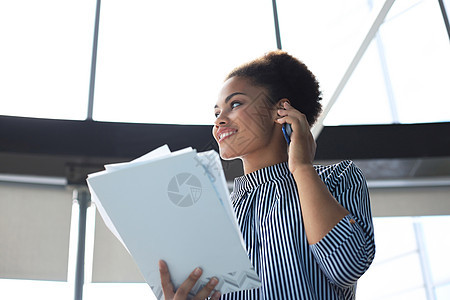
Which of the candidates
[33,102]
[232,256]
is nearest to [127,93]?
[33,102]

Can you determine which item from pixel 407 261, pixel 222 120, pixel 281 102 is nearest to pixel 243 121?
pixel 222 120

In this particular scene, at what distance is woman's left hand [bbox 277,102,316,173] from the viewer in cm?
119

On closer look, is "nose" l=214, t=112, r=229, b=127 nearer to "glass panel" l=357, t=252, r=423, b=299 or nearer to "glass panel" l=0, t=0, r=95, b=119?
"glass panel" l=0, t=0, r=95, b=119

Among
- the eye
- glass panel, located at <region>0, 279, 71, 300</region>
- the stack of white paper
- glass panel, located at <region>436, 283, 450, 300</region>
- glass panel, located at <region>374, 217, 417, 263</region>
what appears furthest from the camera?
glass panel, located at <region>436, 283, 450, 300</region>

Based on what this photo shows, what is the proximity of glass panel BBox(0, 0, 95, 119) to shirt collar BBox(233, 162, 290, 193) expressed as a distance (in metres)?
2.66

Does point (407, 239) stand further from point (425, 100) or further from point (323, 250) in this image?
point (323, 250)

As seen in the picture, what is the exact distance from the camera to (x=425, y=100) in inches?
165

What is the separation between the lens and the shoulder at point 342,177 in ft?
3.92

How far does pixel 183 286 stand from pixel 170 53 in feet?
10.9

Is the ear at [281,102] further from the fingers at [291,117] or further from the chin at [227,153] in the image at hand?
the chin at [227,153]

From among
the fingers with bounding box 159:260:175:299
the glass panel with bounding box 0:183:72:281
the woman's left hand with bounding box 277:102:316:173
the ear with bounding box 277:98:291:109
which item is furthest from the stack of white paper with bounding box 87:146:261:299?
the glass panel with bounding box 0:183:72:281

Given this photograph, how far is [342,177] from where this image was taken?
1.22 m

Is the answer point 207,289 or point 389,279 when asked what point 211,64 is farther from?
point 207,289

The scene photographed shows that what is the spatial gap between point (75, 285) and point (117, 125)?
1200 mm
